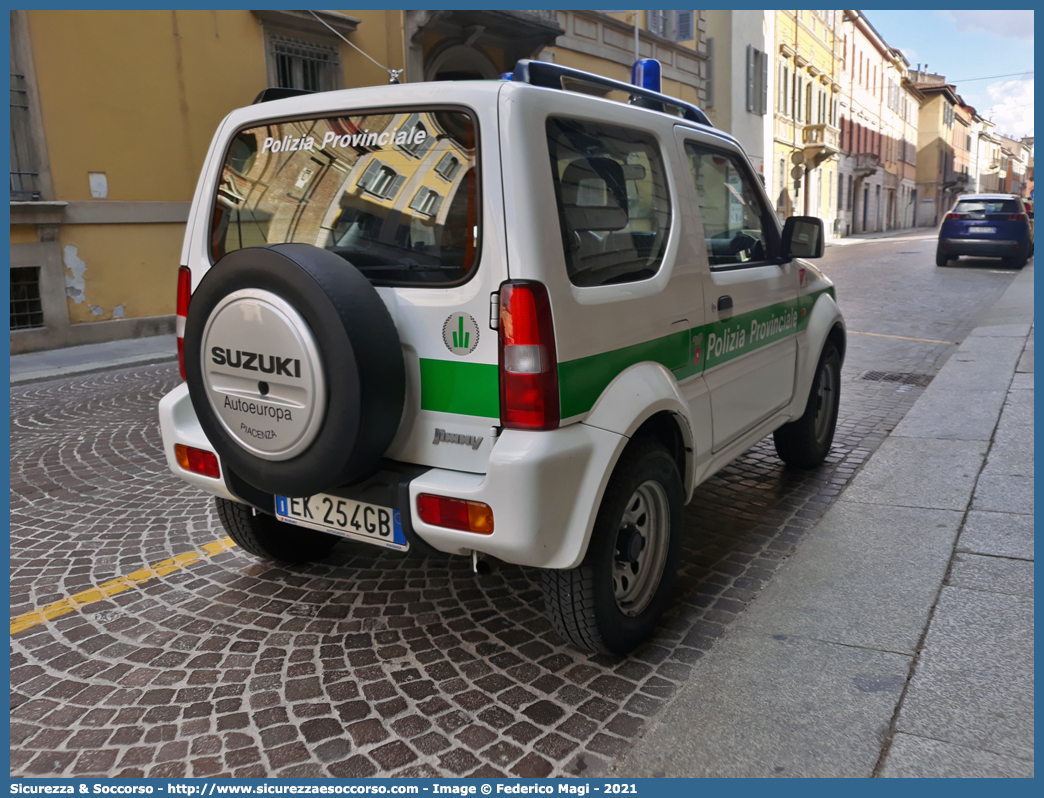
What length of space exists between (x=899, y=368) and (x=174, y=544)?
6979 mm

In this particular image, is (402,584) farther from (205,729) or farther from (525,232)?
(525,232)

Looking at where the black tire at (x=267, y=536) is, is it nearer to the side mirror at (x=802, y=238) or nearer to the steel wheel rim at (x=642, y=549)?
the steel wheel rim at (x=642, y=549)

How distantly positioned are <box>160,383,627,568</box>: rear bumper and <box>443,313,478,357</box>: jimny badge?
287 mm

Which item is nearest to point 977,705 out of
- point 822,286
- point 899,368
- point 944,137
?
point 822,286

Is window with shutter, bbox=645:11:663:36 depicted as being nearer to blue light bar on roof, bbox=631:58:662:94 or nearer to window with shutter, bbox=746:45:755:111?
window with shutter, bbox=746:45:755:111

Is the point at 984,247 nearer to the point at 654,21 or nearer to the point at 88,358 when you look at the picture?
the point at 654,21

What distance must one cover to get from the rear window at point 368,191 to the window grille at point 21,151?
8961 millimetres

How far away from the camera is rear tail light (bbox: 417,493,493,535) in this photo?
8.25ft

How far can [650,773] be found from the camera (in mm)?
2342

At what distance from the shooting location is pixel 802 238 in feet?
13.8

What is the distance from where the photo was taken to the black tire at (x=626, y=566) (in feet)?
8.98

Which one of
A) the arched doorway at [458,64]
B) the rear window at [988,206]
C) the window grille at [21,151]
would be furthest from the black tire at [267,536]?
the rear window at [988,206]

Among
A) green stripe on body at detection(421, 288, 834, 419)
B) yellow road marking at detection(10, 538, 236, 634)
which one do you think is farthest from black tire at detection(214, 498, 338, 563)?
green stripe on body at detection(421, 288, 834, 419)
